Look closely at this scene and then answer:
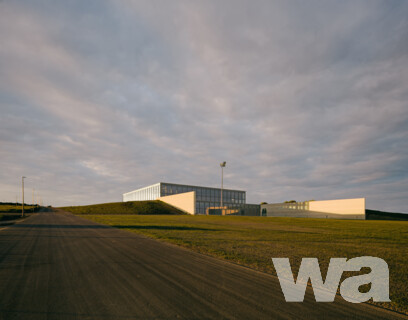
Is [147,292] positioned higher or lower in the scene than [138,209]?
higher

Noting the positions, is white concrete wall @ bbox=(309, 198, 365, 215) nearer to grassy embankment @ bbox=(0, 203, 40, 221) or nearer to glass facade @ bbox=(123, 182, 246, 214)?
glass facade @ bbox=(123, 182, 246, 214)

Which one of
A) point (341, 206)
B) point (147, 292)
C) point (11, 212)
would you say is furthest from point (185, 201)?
point (147, 292)

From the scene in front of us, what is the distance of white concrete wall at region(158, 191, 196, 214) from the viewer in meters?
82.7

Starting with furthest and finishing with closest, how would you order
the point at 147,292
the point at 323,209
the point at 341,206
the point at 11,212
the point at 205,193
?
the point at 205,193
the point at 323,209
the point at 11,212
the point at 341,206
the point at 147,292

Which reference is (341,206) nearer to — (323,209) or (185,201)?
(323,209)

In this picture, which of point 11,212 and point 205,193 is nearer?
point 11,212

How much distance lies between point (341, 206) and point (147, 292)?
71.6 meters

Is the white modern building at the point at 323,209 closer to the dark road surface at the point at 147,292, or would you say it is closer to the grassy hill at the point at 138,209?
the grassy hill at the point at 138,209

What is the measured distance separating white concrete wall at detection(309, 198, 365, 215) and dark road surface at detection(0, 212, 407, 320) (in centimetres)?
6475

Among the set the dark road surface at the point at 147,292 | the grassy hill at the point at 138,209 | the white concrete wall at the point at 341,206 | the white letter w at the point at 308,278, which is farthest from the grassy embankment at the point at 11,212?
the white concrete wall at the point at 341,206

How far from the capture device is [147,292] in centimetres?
671

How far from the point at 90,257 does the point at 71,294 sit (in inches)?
201

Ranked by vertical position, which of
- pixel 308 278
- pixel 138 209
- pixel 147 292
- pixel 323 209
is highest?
pixel 147 292

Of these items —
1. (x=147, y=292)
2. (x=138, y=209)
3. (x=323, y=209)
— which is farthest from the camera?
Answer: (x=138, y=209)
